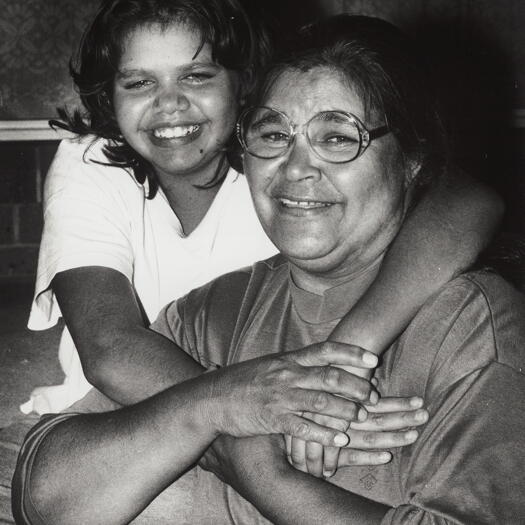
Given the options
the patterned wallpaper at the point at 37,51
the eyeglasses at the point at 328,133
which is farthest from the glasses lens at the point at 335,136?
the patterned wallpaper at the point at 37,51

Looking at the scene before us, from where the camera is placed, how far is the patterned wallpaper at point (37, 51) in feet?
16.3

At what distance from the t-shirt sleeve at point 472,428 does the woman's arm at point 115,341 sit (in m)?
0.60

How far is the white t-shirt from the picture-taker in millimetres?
2115

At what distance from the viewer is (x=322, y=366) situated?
4.47 feet

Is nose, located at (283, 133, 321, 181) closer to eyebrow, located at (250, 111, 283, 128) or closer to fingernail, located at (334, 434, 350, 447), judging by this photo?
eyebrow, located at (250, 111, 283, 128)

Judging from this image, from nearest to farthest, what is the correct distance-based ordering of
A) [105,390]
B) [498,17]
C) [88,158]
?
[105,390] < [88,158] < [498,17]

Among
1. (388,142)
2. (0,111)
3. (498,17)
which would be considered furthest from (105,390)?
(498,17)

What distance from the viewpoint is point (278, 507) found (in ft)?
4.45

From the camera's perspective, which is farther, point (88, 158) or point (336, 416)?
point (88, 158)

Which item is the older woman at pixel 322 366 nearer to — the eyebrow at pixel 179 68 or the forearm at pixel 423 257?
the forearm at pixel 423 257

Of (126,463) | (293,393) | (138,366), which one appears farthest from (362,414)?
(138,366)

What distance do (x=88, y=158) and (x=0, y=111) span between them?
10.3 ft

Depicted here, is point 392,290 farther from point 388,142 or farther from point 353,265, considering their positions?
point 388,142

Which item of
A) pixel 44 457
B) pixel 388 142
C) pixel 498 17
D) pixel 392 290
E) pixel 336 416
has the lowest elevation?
pixel 44 457
